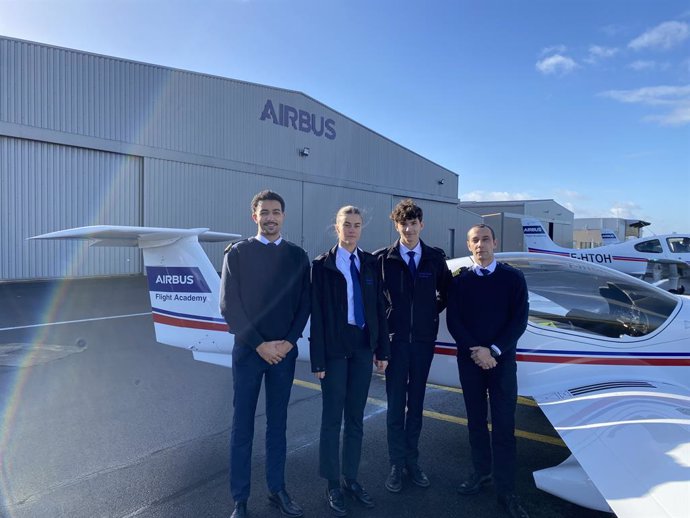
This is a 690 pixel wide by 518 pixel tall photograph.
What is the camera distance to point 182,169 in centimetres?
1554

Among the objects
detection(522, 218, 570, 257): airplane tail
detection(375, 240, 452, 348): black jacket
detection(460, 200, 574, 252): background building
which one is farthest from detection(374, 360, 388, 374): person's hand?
detection(460, 200, 574, 252): background building

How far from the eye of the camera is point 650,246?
16.5 metres

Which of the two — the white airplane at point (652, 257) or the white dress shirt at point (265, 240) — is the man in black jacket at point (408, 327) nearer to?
Answer: the white dress shirt at point (265, 240)

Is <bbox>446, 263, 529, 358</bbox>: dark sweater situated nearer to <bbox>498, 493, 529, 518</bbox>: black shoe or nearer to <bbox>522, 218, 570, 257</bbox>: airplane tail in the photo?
<bbox>498, 493, 529, 518</bbox>: black shoe

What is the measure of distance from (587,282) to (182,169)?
14489 millimetres

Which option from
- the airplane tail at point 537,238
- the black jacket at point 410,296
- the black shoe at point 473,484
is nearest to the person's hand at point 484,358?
the black jacket at point 410,296

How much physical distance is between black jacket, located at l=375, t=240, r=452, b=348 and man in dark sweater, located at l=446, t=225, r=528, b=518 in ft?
0.53

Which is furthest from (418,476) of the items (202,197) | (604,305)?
(202,197)

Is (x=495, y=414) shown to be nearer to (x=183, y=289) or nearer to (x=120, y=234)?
(x=183, y=289)

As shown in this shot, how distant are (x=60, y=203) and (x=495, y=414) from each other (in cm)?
1427

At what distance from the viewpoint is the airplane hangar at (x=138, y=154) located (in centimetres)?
1260

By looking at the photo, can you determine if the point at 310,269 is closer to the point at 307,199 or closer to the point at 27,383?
the point at 27,383

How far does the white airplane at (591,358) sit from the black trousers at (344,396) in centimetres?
106

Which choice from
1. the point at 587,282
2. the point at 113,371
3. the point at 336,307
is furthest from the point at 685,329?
the point at 113,371
